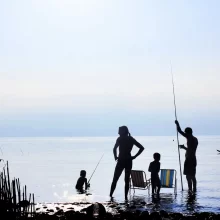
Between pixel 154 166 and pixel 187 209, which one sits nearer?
pixel 187 209

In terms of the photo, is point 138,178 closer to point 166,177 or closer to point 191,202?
point 166,177

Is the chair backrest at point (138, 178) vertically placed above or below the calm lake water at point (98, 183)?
above

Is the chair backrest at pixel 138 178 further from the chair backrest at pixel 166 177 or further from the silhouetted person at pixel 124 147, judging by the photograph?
the silhouetted person at pixel 124 147

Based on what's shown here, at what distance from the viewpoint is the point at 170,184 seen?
1744 cm

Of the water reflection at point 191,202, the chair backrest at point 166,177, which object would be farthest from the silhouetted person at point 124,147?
the chair backrest at point 166,177

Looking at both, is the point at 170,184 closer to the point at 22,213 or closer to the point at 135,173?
the point at 135,173

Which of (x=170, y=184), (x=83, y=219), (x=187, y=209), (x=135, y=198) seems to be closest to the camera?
(x=83, y=219)

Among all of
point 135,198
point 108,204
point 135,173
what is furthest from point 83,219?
point 135,173

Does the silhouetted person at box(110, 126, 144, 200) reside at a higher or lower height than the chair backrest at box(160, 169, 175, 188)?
higher

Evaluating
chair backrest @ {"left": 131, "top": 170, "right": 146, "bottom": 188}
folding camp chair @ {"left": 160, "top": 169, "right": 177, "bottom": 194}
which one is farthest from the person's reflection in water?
chair backrest @ {"left": 131, "top": 170, "right": 146, "bottom": 188}

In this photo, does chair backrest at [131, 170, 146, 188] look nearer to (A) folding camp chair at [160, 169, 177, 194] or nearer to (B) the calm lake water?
(B) the calm lake water

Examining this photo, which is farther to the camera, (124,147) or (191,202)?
(124,147)

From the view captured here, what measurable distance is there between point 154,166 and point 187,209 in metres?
3.43

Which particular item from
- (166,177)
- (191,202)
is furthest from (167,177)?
(191,202)
